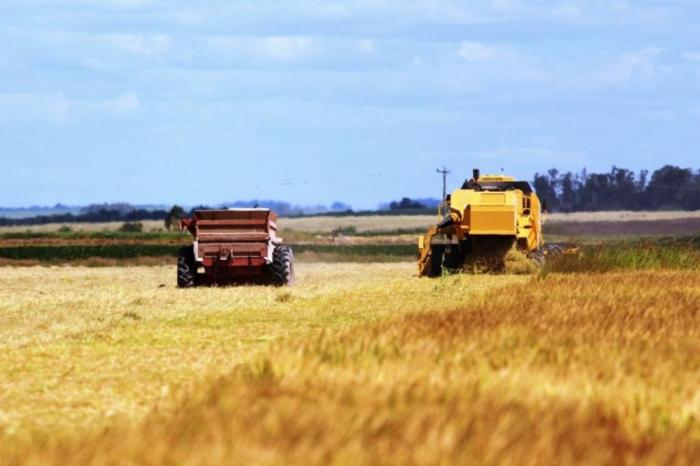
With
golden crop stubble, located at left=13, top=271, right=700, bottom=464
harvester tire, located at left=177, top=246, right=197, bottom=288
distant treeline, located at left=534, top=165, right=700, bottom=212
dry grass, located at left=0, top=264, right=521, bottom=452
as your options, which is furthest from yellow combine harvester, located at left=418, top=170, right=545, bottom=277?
distant treeline, located at left=534, top=165, right=700, bottom=212

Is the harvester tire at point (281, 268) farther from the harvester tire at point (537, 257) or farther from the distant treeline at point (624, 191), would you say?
the distant treeline at point (624, 191)

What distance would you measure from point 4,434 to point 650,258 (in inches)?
838

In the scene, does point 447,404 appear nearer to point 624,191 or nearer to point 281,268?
point 281,268

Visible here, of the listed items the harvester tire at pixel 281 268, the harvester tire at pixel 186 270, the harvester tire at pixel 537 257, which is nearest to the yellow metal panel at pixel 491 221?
the harvester tire at pixel 537 257

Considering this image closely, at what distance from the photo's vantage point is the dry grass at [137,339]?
8602 millimetres

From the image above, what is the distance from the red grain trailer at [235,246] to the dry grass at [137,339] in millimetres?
1582

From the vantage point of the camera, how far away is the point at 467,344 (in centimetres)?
967

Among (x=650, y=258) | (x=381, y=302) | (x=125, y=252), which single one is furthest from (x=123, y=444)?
(x=125, y=252)

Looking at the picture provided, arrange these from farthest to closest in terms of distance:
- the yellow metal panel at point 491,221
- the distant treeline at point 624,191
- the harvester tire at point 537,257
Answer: the distant treeline at point 624,191, the harvester tire at point 537,257, the yellow metal panel at point 491,221

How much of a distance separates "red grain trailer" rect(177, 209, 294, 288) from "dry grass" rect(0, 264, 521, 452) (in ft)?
5.19

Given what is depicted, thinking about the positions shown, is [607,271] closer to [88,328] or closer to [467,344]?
[88,328]

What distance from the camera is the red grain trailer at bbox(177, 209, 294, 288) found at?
2941 cm

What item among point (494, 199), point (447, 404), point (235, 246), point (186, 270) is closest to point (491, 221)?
point (494, 199)

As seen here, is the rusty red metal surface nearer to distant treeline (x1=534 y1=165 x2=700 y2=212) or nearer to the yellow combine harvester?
the yellow combine harvester
